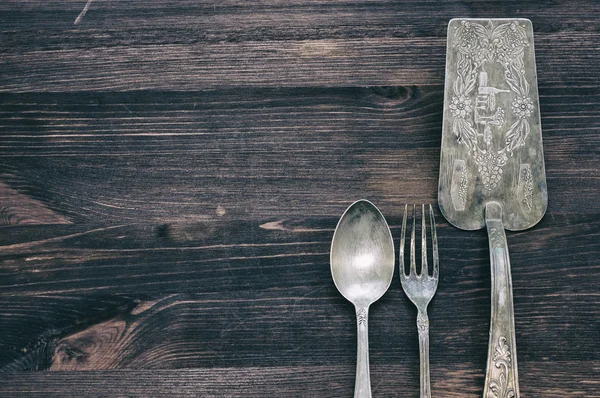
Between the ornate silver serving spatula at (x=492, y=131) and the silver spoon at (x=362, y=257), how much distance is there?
78mm

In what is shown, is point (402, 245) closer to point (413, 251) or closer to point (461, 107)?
point (413, 251)

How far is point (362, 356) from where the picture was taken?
0.62 meters

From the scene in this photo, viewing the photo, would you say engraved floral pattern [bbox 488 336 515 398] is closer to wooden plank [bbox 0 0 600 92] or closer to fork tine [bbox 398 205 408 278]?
fork tine [bbox 398 205 408 278]

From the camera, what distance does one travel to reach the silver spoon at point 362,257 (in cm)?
64

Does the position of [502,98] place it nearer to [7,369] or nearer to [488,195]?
[488,195]

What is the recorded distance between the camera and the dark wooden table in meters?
0.64

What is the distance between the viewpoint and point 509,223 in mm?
662

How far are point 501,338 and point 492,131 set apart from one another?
229 millimetres

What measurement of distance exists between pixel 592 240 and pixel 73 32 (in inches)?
25.7

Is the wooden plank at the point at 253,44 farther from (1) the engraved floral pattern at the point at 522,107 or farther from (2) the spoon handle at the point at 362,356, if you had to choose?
(2) the spoon handle at the point at 362,356

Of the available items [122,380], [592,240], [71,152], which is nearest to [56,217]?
[71,152]

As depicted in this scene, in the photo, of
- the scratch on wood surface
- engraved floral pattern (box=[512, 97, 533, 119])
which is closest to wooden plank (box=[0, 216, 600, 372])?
engraved floral pattern (box=[512, 97, 533, 119])

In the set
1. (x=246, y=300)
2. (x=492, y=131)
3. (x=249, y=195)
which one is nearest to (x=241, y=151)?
(x=249, y=195)

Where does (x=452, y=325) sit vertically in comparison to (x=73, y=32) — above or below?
below
